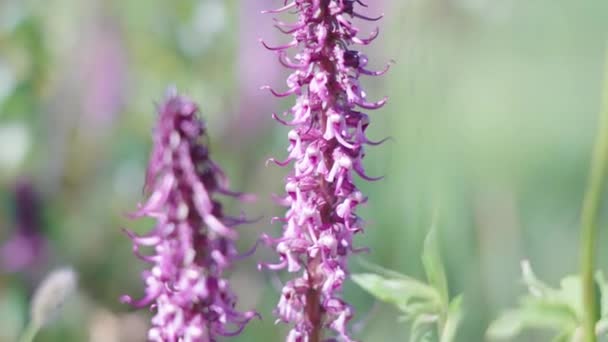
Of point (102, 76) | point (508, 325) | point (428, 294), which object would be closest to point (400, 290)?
point (428, 294)

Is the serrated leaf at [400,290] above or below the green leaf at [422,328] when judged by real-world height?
above

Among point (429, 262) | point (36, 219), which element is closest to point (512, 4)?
point (429, 262)

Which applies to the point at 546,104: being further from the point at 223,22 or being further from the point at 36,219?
the point at 36,219

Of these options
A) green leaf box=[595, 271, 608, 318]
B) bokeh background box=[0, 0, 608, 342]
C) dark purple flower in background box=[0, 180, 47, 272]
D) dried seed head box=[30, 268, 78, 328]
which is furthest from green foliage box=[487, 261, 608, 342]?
dark purple flower in background box=[0, 180, 47, 272]

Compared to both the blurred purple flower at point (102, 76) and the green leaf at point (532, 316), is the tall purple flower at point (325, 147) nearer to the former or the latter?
the green leaf at point (532, 316)

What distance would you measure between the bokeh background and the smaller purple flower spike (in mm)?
64

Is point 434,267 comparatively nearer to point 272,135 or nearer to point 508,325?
point 508,325

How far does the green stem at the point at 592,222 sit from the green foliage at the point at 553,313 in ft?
0.05

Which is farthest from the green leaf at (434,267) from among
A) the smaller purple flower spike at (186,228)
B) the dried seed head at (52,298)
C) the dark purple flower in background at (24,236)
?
the dark purple flower in background at (24,236)

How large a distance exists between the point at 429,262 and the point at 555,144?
397 mm

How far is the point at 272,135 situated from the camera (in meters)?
1.40

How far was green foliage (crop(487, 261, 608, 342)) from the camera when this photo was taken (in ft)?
1.53

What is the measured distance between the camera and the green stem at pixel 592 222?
46cm

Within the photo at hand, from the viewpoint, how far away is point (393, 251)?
91cm
